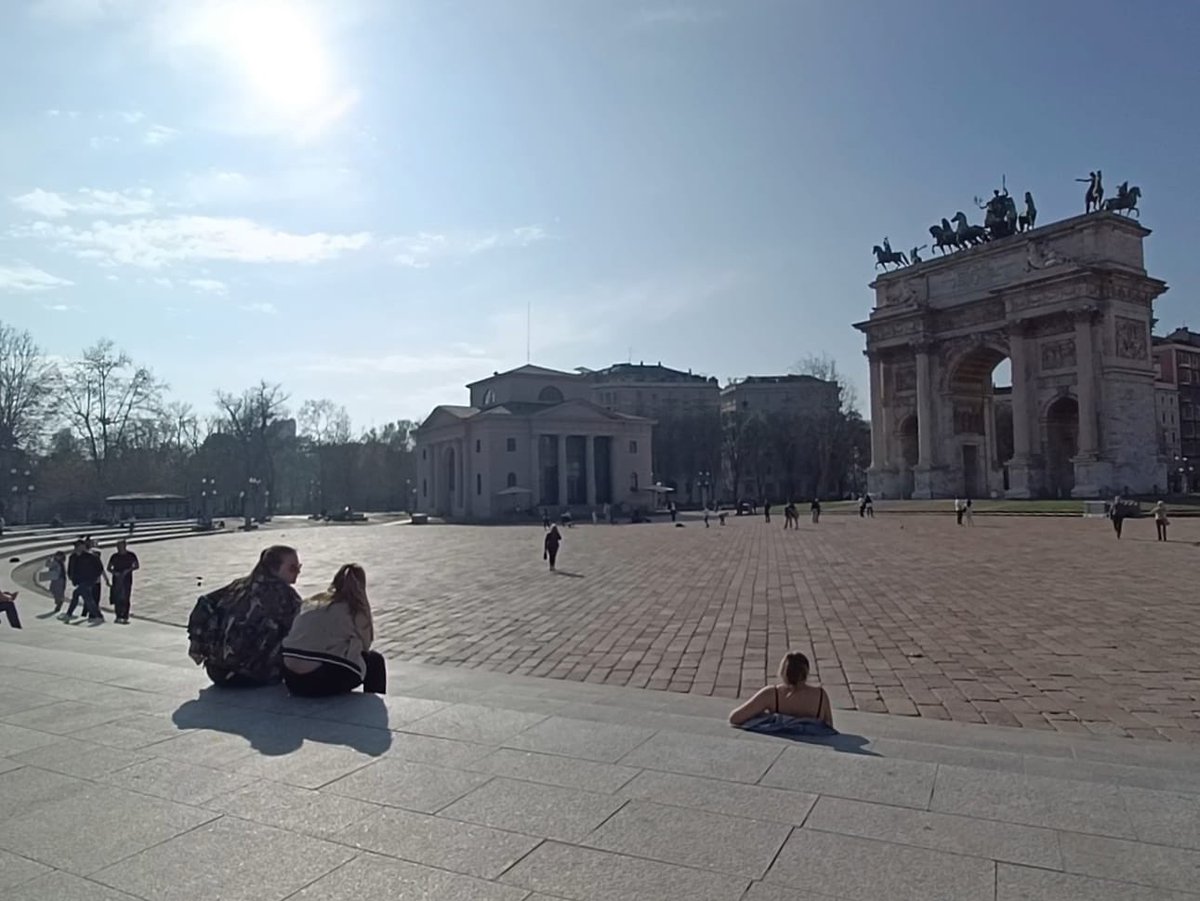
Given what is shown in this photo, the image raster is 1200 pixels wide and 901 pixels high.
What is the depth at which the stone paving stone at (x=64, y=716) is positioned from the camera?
245 inches

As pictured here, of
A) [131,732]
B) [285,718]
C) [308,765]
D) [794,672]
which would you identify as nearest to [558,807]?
[308,765]

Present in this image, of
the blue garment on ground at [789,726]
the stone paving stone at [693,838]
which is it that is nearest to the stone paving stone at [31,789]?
the stone paving stone at [693,838]

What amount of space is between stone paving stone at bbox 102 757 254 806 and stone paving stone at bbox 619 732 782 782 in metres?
2.30

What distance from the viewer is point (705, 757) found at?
535 cm

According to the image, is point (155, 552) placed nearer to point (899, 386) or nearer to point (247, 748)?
point (247, 748)

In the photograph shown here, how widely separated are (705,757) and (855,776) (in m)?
0.89

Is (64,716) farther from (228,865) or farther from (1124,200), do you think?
(1124,200)

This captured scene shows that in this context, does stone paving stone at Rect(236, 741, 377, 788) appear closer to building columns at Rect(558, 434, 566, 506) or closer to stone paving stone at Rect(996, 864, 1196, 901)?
stone paving stone at Rect(996, 864, 1196, 901)

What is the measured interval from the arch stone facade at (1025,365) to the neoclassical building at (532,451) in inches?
949

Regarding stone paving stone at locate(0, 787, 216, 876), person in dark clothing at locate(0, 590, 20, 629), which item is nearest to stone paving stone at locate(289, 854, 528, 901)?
stone paving stone at locate(0, 787, 216, 876)

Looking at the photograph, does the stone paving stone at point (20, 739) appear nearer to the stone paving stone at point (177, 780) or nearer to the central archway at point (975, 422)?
the stone paving stone at point (177, 780)

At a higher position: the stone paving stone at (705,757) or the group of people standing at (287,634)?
the group of people standing at (287,634)

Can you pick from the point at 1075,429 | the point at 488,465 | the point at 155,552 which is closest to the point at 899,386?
the point at 1075,429

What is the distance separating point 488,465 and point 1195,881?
251 ft
